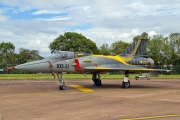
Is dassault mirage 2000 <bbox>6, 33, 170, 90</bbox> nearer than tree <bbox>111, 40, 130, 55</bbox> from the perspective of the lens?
Yes

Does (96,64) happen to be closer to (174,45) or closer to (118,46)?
(174,45)

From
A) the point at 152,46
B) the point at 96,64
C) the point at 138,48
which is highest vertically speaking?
the point at 152,46

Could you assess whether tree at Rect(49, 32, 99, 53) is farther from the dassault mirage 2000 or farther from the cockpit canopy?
the cockpit canopy

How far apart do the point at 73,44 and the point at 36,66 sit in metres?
62.1

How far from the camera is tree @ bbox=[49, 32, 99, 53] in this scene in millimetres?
79688

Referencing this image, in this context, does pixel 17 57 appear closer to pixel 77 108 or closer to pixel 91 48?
pixel 91 48

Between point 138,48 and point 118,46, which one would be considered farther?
point 118,46

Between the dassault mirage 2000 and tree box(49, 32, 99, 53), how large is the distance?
56.2 m

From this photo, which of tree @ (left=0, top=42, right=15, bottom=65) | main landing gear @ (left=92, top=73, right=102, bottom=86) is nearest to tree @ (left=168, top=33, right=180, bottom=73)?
tree @ (left=0, top=42, right=15, bottom=65)

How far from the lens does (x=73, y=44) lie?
79375 millimetres

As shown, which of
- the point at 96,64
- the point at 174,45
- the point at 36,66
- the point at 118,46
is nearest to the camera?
the point at 36,66

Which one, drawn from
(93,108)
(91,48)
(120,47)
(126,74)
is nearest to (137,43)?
(126,74)

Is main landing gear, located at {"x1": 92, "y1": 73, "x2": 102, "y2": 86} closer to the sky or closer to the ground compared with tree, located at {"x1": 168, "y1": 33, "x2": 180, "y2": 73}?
closer to the ground

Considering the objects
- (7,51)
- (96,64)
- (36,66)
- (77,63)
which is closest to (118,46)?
(7,51)
